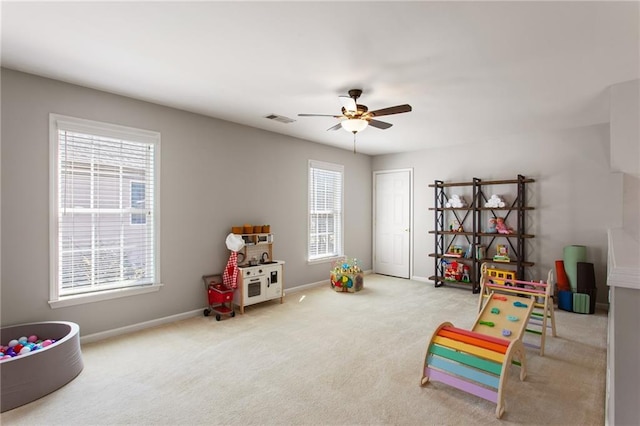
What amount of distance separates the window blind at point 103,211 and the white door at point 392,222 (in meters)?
4.58

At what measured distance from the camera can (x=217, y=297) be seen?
4.09m

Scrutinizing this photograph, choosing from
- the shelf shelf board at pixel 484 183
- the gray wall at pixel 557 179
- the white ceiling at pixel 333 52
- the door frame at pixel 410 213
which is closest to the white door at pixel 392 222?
the door frame at pixel 410 213

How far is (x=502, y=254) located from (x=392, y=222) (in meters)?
2.17

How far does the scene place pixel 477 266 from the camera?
5590 mm

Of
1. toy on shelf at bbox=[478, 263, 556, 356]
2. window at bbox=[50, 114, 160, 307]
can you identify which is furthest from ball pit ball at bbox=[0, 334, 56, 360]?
toy on shelf at bbox=[478, 263, 556, 356]

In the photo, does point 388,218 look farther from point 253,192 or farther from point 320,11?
point 320,11

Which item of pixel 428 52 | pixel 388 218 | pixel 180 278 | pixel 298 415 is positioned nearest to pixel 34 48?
pixel 180 278

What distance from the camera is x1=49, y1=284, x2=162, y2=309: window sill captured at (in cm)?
312

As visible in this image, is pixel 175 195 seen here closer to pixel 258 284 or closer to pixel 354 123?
pixel 258 284

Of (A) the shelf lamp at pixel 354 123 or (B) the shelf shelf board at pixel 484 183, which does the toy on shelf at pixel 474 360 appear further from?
(B) the shelf shelf board at pixel 484 183

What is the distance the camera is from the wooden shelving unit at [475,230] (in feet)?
16.7

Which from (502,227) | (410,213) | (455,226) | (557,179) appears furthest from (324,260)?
(557,179)

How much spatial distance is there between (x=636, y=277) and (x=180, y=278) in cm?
411

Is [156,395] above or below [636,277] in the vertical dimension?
below
